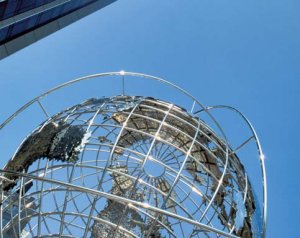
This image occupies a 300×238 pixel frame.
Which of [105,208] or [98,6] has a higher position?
[98,6]

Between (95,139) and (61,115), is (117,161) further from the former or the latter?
(61,115)

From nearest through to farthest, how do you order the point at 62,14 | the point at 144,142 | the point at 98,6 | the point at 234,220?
1. the point at 234,220
2. the point at 144,142
3. the point at 62,14
4. the point at 98,6

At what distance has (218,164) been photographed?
826 cm

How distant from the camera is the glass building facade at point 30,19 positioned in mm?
15232

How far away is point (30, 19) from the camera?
17.7m

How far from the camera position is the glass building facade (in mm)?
15232

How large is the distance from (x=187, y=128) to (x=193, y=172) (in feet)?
3.78

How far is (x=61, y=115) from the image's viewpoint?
8352mm

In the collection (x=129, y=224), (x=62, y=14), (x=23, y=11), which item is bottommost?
(x=129, y=224)

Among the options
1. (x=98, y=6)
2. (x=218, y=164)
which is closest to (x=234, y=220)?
(x=218, y=164)

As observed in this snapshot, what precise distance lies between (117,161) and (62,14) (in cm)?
1378

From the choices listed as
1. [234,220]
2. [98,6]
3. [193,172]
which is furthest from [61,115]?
[98,6]

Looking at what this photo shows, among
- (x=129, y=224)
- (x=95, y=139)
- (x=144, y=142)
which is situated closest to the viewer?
(x=129, y=224)

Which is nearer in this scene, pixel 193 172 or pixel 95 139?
pixel 95 139
